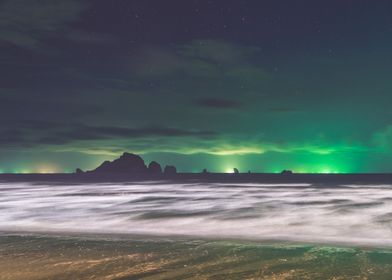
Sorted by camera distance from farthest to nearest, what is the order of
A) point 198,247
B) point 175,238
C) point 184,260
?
point 175,238, point 198,247, point 184,260

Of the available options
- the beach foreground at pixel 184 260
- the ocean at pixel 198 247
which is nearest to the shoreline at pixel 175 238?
the ocean at pixel 198 247

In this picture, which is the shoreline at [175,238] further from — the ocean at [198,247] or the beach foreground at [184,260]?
the beach foreground at [184,260]

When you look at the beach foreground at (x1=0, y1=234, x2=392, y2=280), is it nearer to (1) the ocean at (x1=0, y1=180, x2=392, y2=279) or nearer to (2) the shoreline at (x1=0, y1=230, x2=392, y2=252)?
(1) the ocean at (x1=0, y1=180, x2=392, y2=279)

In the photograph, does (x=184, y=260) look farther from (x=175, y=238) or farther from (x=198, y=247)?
(x=175, y=238)

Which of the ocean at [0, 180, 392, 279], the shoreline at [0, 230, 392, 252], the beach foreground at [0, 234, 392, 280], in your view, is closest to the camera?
the beach foreground at [0, 234, 392, 280]

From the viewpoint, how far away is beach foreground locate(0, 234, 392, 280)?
7902mm

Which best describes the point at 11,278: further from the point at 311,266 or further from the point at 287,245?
the point at 287,245

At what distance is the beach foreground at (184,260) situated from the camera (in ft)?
25.9

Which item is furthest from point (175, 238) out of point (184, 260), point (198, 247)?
point (184, 260)

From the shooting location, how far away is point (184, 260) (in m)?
9.15

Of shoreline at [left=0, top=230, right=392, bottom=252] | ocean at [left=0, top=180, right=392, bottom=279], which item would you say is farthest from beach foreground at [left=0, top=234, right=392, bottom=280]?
shoreline at [left=0, top=230, right=392, bottom=252]

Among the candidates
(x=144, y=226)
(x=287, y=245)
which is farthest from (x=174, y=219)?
(x=287, y=245)

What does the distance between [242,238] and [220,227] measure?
103 inches

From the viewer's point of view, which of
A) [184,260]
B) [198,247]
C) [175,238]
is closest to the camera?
[184,260]
